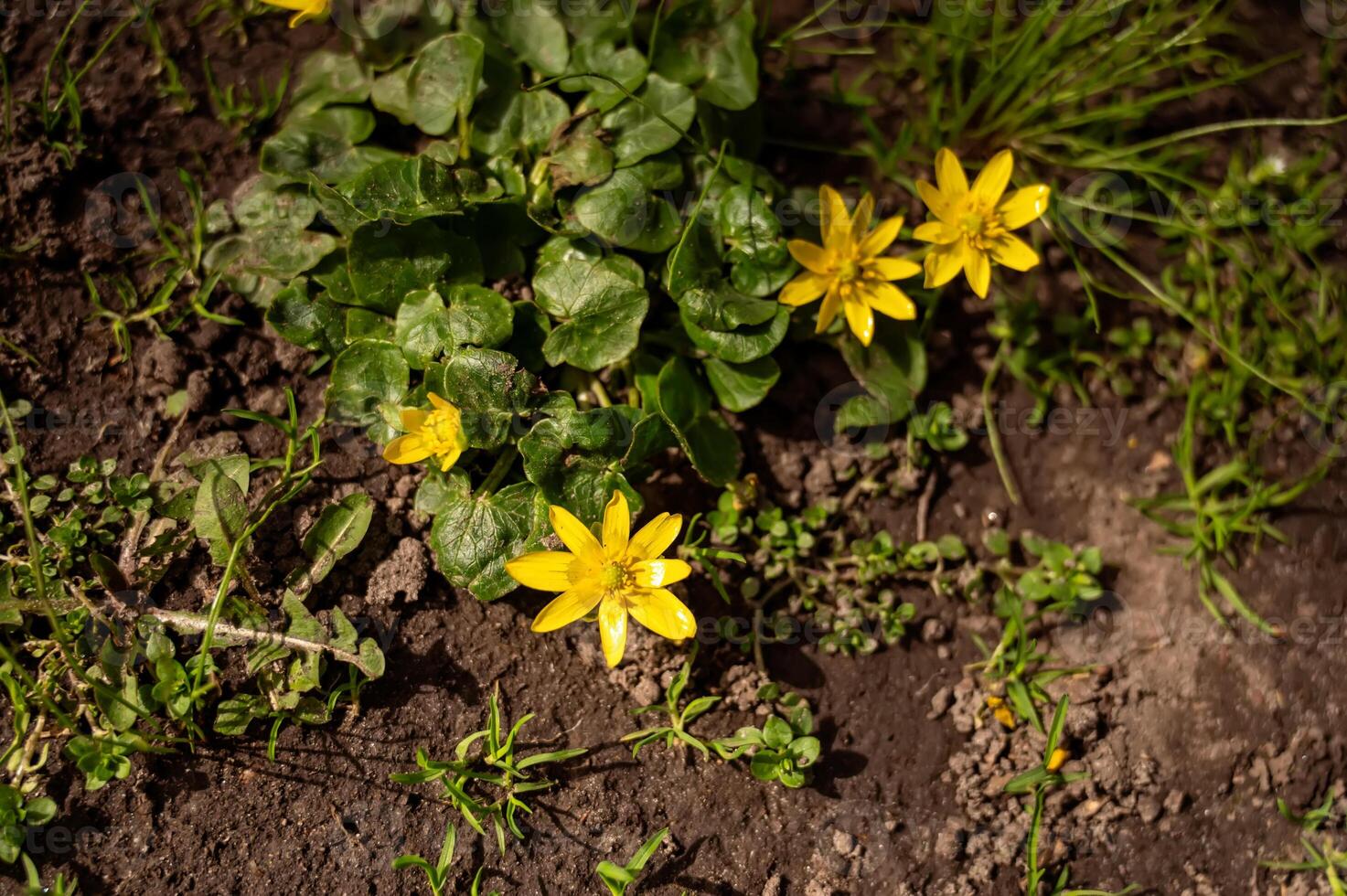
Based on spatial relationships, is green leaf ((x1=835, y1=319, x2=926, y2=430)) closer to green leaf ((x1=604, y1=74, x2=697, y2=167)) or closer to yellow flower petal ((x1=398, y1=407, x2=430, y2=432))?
green leaf ((x1=604, y1=74, x2=697, y2=167))

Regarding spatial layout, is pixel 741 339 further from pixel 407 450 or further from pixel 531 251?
pixel 407 450

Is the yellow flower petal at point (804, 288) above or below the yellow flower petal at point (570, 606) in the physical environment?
above

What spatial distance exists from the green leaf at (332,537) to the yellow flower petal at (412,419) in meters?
0.34

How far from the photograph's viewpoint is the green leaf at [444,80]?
2514 mm

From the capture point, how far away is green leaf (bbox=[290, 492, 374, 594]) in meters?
2.40

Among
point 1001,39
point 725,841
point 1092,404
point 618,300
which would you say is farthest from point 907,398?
point 725,841

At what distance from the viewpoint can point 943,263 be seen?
8.49 feet

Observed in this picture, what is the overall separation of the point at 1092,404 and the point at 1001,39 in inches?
44.4

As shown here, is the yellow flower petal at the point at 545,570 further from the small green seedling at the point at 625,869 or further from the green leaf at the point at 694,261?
the green leaf at the point at 694,261

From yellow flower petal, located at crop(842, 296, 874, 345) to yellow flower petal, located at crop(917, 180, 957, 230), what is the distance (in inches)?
9.6

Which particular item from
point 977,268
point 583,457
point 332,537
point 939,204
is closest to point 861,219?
point 939,204

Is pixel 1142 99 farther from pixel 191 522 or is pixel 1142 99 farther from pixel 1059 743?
pixel 191 522

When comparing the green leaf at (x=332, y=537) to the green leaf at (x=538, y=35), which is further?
the green leaf at (x=538, y=35)

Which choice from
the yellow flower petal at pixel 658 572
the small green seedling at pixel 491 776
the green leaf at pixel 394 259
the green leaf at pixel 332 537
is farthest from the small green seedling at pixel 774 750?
the green leaf at pixel 394 259
